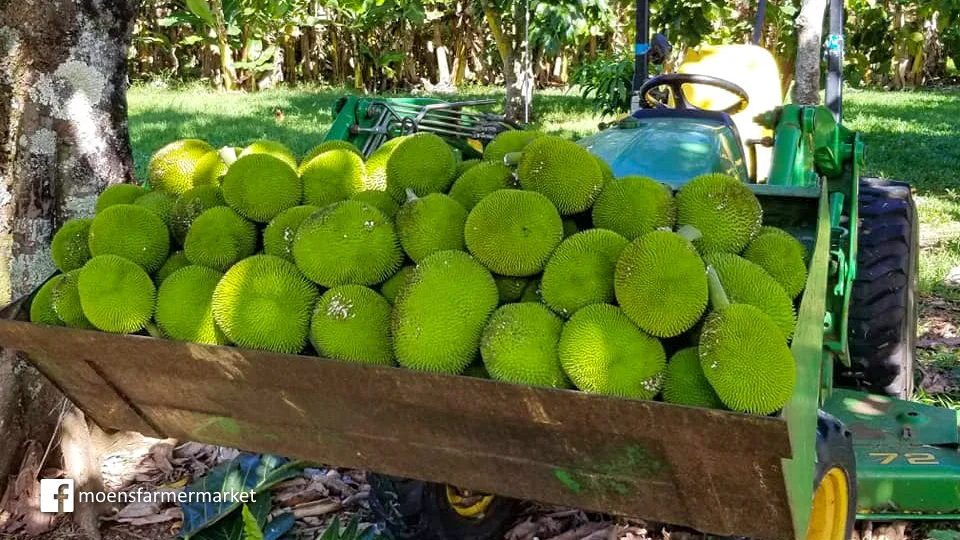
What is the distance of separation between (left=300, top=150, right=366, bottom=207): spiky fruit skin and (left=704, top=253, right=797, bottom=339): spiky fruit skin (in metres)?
0.83

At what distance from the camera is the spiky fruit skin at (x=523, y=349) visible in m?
1.50

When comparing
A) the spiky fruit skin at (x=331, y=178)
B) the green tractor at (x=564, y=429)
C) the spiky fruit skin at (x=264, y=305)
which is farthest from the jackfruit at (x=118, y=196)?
the spiky fruit skin at (x=264, y=305)

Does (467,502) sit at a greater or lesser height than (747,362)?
lesser

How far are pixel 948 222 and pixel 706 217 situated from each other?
512 cm

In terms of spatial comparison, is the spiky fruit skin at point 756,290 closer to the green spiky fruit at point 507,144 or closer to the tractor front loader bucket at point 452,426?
the tractor front loader bucket at point 452,426

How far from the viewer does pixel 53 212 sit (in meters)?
2.87

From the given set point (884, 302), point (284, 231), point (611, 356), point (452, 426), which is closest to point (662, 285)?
point (611, 356)

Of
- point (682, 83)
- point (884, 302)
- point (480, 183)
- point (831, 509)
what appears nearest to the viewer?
point (480, 183)

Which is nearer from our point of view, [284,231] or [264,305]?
[264,305]

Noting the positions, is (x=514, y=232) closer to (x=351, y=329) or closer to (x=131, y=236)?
(x=351, y=329)

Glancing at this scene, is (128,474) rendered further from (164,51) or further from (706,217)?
(164,51)

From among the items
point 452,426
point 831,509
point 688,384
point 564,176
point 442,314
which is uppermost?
point 564,176

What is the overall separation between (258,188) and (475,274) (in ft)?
1.79

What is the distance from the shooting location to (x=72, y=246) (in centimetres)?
197
